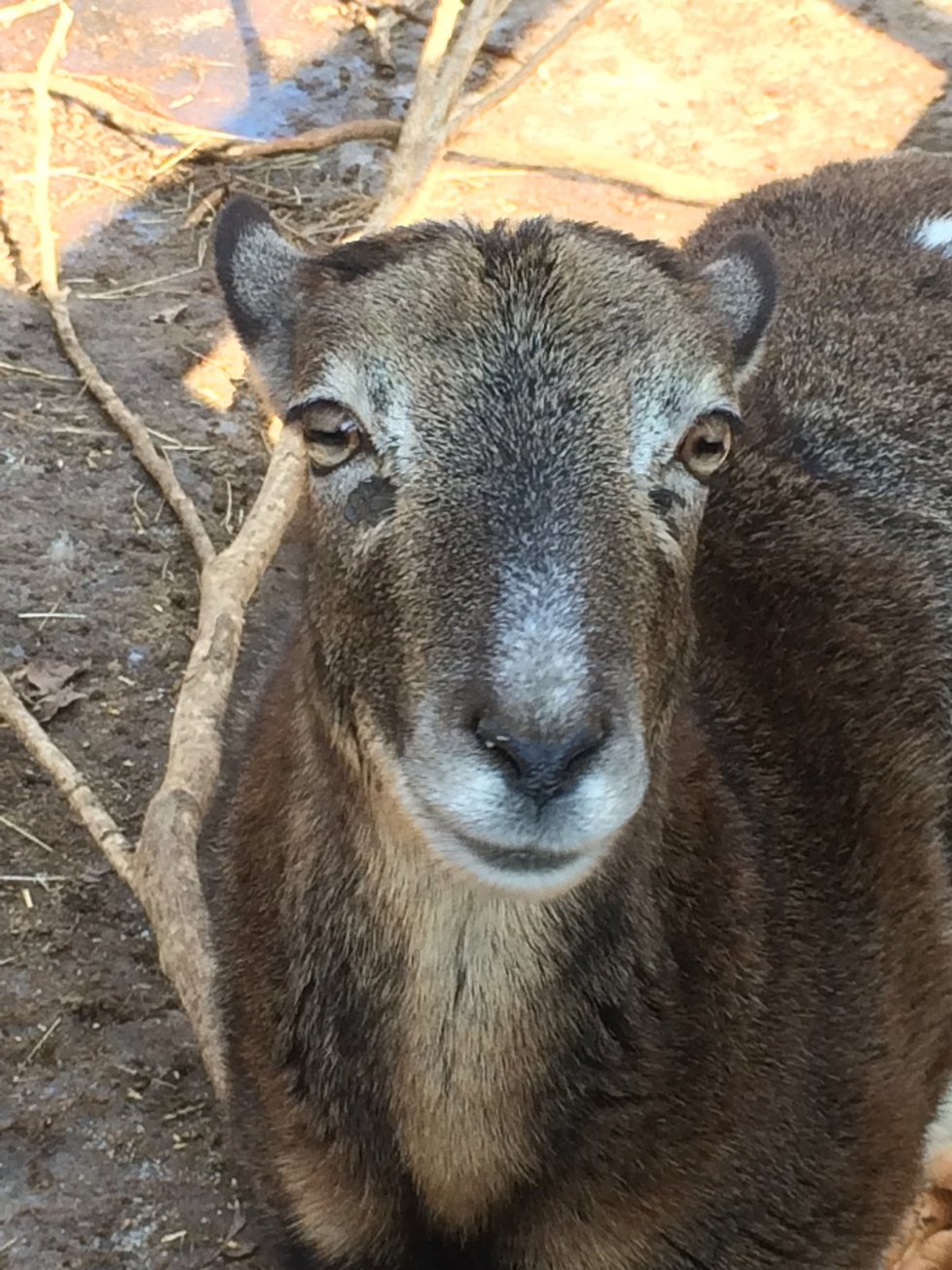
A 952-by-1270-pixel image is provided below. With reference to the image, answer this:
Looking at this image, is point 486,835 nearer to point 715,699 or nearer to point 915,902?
point 715,699

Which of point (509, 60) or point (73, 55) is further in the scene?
point (509, 60)

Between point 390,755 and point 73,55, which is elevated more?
point 390,755

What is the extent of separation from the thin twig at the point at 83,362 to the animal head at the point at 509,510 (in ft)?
9.25

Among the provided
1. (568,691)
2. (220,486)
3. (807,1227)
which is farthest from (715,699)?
(220,486)

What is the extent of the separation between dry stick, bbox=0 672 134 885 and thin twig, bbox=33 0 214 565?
945 millimetres

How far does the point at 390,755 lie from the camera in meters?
2.50

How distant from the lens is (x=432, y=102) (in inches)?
289

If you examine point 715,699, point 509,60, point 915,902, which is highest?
point 715,699

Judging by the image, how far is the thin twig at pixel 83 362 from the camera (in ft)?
19.1

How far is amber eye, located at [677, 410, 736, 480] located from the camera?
275 cm

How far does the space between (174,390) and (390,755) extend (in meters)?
4.54

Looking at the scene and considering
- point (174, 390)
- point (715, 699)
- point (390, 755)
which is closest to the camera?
point (390, 755)

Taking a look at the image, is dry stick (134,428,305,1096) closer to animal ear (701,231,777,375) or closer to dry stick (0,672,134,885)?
dry stick (0,672,134,885)

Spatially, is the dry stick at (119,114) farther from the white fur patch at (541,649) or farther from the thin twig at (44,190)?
the white fur patch at (541,649)
